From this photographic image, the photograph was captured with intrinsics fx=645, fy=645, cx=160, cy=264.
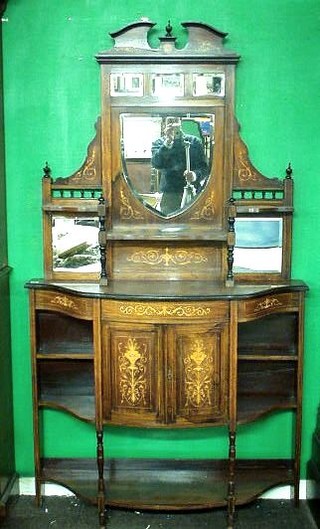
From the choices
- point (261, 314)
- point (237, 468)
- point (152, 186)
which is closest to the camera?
point (261, 314)

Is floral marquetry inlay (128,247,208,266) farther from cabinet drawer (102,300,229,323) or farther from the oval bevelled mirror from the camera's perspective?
cabinet drawer (102,300,229,323)

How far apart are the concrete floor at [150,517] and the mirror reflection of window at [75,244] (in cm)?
123

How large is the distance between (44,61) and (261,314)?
1.62m

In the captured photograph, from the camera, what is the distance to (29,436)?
3432mm

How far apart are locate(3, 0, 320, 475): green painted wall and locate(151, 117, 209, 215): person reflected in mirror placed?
0.27m

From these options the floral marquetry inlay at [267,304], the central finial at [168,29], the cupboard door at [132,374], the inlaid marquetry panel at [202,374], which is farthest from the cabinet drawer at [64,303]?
the central finial at [168,29]

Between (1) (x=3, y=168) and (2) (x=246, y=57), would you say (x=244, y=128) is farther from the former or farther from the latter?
(1) (x=3, y=168)

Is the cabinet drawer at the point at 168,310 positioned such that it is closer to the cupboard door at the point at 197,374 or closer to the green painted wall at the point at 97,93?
the cupboard door at the point at 197,374

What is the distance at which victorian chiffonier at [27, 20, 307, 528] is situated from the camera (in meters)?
2.99

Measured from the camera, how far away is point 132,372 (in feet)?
9.90

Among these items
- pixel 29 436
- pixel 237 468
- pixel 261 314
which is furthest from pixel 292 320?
pixel 29 436

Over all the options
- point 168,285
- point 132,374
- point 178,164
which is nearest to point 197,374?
point 132,374

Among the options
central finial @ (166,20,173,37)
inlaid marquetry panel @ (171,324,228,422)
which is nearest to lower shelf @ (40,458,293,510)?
inlaid marquetry panel @ (171,324,228,422)

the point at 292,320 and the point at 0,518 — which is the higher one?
the point at 292,320
